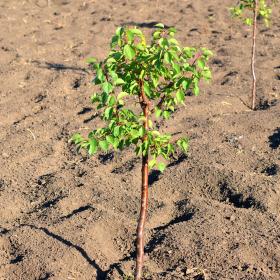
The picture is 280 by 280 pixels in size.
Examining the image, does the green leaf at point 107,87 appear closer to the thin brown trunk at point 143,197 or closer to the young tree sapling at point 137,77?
the young tree sapling at point 137,77

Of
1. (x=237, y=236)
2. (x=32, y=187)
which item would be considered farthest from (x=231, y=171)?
(x=32, y=187)

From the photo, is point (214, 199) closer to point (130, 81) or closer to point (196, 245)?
point (196, 245)

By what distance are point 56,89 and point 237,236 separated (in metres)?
4.22

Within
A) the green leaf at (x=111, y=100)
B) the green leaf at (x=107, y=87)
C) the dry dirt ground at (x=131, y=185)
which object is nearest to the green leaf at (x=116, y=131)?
the green leaf at (x=111, y=100)

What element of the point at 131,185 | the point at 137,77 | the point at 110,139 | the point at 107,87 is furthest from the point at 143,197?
the point at 131,185

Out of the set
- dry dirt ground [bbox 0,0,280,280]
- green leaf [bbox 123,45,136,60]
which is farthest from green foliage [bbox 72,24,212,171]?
dry dirt ground [bbox 0,0,280,280]

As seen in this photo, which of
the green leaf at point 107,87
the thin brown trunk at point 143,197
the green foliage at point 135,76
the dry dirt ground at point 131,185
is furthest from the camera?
the dry dirt ground at point 131,185

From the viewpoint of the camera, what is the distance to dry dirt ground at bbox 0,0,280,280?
4.31 metres

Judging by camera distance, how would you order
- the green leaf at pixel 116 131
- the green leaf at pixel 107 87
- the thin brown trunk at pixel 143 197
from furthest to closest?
1. the thin brown trunk at pixel 143 197
2. the green leaf at pixel 116 131
3. the green leaf at pixel 107 87

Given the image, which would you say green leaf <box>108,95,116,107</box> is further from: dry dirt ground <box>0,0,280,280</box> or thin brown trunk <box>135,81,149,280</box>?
dry dirt ground <box>0,0,280,280</box>

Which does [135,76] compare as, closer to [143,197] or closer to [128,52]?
[128,52]

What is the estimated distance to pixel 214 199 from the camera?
16.8ft

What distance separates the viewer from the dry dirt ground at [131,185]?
14.1 ft

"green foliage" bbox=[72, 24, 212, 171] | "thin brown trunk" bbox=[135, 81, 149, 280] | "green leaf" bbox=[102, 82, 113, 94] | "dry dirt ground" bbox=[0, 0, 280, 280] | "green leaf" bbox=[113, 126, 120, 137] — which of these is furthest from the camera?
"dry dirt ground" bbox=[0, 0, 280, 280]
